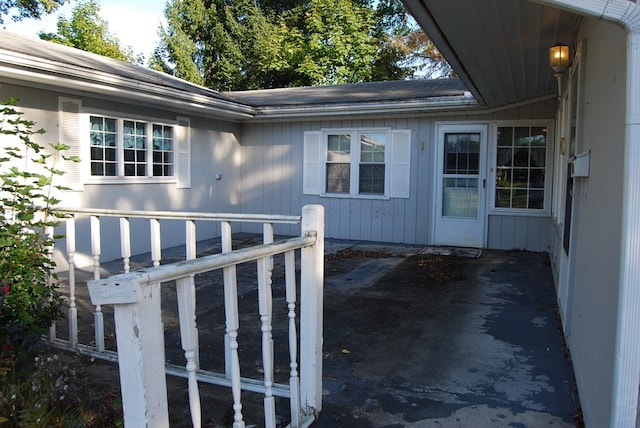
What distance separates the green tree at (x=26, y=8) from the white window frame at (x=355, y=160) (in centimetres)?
1506

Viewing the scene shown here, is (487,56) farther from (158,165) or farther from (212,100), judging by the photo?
(158,165)

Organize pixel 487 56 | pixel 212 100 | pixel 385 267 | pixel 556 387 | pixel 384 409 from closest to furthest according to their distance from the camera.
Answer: pixel 384 409
pixel 556 387
pixel 487 56
pixel 385 267
pixel 212 100

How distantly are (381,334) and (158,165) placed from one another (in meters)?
5.81

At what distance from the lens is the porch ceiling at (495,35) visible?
377 cm

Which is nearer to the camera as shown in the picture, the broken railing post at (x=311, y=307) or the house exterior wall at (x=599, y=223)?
the house exterior wall at (x=599, y=223)

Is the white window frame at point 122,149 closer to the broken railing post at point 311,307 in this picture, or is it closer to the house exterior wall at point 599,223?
the broken railing post at point 311,307

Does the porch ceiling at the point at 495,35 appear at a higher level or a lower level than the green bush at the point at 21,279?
higher

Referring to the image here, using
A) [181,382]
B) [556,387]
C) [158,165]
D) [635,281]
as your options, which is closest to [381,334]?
[556,387]

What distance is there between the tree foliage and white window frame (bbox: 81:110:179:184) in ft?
40.6

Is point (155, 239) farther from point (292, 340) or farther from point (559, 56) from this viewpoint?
point (559, 56)

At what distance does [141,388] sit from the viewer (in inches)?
55.9

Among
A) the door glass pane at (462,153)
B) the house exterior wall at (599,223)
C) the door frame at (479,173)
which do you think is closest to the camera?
the house exterior wall at (599,223)

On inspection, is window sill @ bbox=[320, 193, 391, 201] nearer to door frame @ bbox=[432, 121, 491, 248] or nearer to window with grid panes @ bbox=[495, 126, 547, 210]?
door frame @ bbox=[432, 121, 491, 248]

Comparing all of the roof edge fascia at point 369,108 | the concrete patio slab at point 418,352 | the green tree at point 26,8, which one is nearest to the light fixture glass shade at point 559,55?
the concrete patio slab at point 418,352
